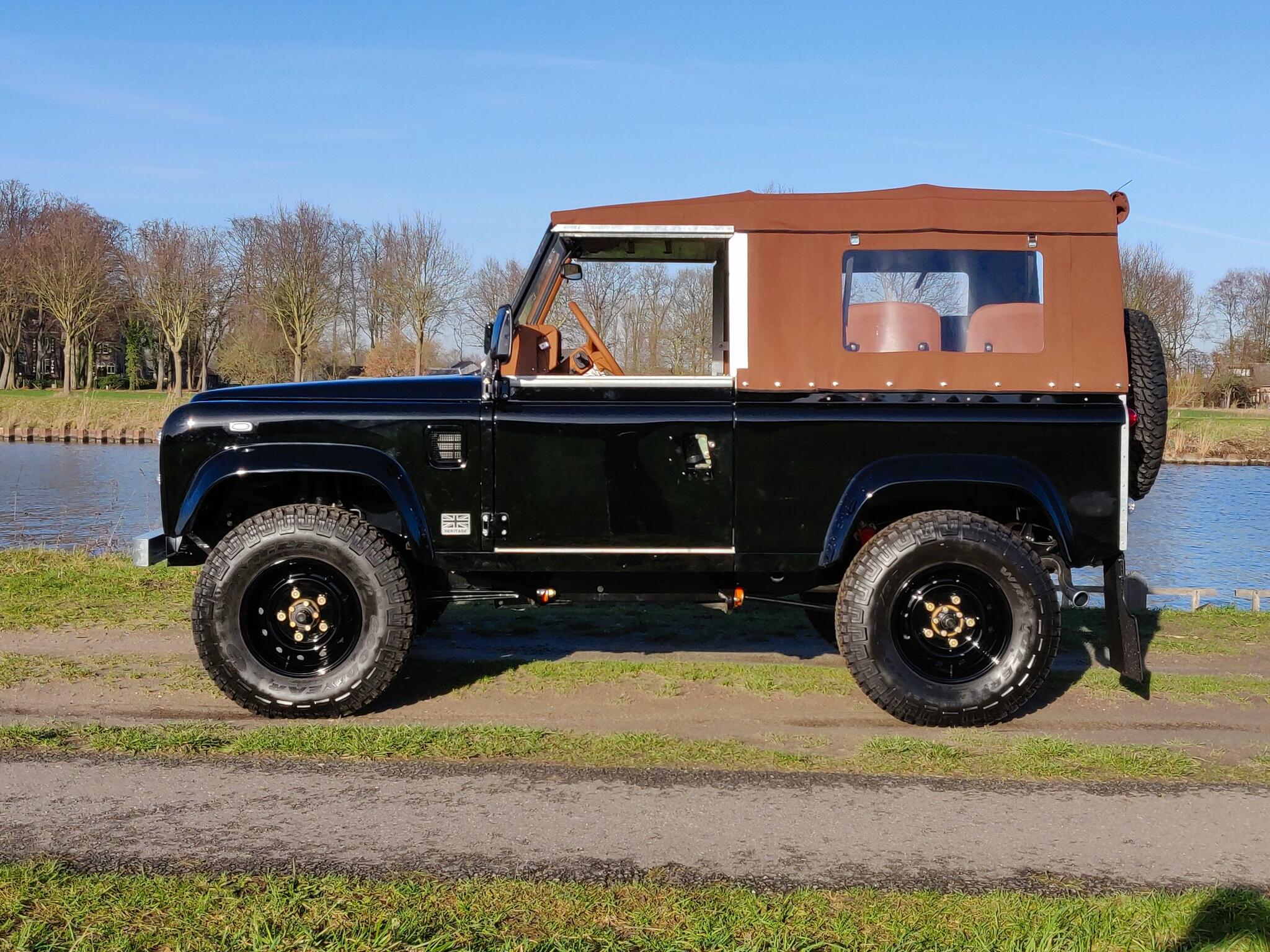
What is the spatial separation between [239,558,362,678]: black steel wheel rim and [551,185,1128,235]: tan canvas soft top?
273 cm

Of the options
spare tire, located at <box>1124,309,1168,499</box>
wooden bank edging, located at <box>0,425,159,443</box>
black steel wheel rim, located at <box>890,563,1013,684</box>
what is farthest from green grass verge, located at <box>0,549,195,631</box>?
wooden bank edging, located at <box>0,425,159,443</box>

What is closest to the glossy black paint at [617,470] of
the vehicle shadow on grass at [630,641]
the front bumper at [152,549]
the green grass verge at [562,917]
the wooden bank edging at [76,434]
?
the vehicle shadow on grass at [630,641]

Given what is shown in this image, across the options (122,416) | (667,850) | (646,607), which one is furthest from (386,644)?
(122,416)

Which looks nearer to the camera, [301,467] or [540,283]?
[301,467]

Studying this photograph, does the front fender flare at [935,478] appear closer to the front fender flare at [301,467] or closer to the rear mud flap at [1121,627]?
the rear mud flap at [1121,627]

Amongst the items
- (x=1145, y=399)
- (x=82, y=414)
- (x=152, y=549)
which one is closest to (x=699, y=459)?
(x=1145, y=399)

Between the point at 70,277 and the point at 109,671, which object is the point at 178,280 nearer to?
the point at 70,277

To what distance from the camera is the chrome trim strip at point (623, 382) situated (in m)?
5.92

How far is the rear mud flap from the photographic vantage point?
589 cm

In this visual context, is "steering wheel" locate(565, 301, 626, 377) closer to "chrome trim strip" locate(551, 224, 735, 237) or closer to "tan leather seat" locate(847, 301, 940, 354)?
"chrome trim strip" locate(551, 224, 735, 237)

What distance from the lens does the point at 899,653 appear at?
5.84 m

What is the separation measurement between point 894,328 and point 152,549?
4140 millimetres

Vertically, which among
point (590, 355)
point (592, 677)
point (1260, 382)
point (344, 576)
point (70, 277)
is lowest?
point (592, 677)

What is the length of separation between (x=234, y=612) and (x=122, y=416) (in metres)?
35.6
